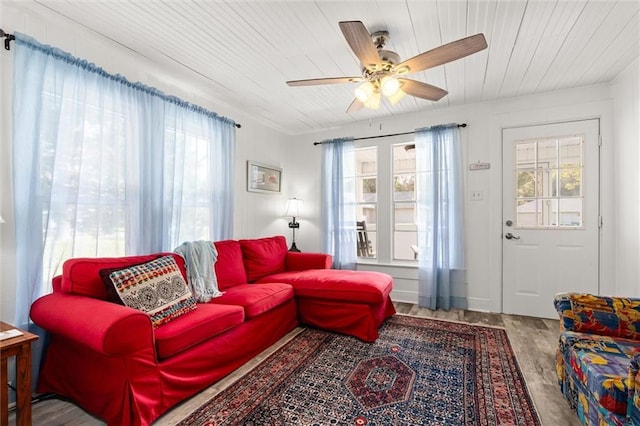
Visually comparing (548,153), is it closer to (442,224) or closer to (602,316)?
(442,224)

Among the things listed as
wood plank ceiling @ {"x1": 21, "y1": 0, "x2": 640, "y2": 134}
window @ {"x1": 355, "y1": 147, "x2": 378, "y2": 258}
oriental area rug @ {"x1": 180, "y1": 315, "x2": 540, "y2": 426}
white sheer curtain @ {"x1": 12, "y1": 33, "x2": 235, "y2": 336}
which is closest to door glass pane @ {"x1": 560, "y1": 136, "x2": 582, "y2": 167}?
wood plank ceiling @ {"x1": 21, "y1": 0, "x2": 640, "y2": 134}

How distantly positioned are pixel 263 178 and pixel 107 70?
211 centimetres

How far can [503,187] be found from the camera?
3.46m

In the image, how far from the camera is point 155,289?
198cm

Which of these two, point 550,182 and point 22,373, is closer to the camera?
point 22,373

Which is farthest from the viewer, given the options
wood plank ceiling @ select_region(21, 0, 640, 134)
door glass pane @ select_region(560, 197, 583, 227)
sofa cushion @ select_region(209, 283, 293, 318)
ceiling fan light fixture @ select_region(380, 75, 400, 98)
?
door glass pane @ select_region(560, 197, 583, 227)

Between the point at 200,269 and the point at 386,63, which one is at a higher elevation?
the point at 386,63

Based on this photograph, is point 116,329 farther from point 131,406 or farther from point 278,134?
point 278,134

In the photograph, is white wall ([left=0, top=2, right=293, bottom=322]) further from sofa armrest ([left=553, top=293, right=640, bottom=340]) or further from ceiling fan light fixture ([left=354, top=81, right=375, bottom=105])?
sofa armrest ([left=553, top=293, right=640, bottom=340])

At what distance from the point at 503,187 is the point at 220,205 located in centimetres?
322

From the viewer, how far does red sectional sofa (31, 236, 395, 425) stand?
155 cm

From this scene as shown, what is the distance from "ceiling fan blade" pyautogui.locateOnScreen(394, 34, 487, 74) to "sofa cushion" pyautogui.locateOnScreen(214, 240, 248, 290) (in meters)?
2.20

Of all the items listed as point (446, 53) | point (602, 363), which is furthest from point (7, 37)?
point (602, 363)

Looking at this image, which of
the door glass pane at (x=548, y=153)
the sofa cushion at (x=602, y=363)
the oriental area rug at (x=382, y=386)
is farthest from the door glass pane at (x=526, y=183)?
the sofa cushion at (x=602, y=363)
